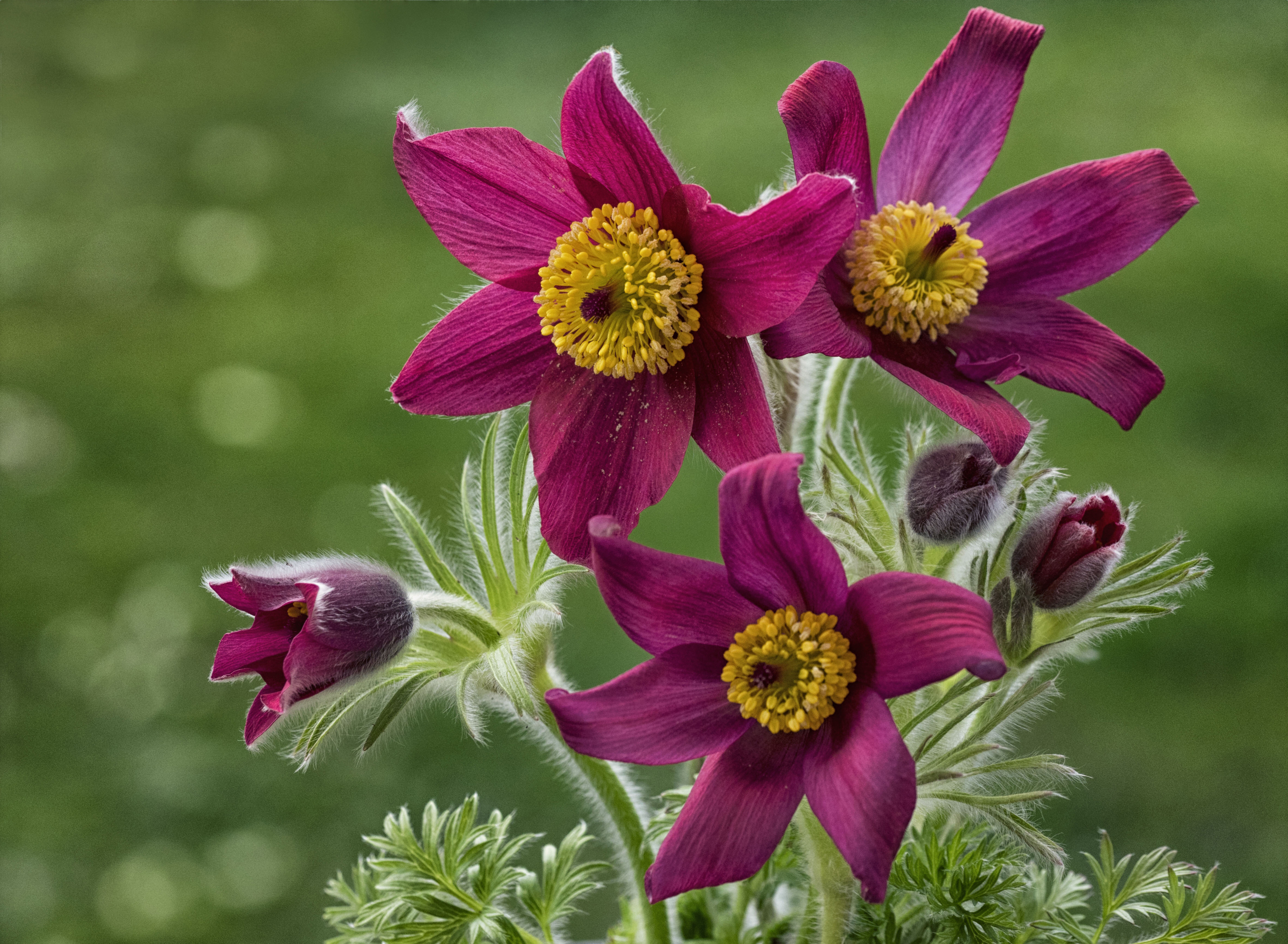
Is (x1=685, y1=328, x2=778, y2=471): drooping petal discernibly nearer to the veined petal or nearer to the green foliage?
the veined petal

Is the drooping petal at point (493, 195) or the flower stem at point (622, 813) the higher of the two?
the drooping petal at point (493, 195)

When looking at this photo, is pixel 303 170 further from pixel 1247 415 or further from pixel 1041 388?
pixel 1247 415

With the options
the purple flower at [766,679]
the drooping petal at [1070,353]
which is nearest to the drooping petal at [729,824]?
the purple flower at [766,679]

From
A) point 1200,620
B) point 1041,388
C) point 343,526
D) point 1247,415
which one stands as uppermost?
point 343,526

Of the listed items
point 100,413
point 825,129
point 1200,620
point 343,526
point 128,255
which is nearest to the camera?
point 825,129

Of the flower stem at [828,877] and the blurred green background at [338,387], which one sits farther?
the blurred green background at [338,387]

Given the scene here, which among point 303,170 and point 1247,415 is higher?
point 303,170

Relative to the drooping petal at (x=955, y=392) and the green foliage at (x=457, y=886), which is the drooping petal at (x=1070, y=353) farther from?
the green foliage at (x=457, y=886)

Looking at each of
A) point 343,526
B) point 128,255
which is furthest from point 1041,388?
point 128,255
